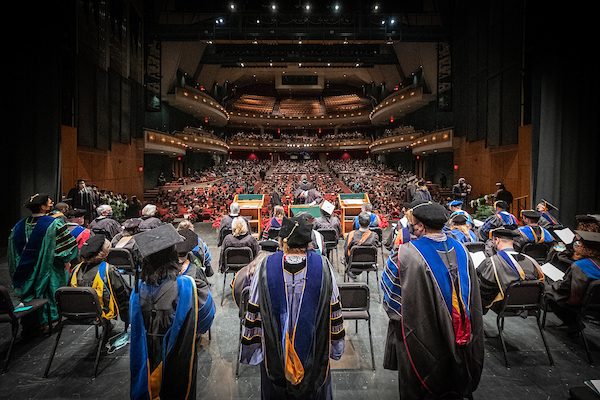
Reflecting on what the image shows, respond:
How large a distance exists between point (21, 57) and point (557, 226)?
12.9 metres

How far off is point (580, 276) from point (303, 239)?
3.47m

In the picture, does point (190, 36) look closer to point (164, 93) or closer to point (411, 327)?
point (164, 93)

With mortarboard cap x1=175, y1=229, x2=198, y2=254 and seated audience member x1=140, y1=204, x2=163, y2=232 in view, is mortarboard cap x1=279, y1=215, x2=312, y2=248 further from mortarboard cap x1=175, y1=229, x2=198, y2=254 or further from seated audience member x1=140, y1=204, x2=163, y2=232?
seated audience member x1=140, y1=204, x2=163, y2=232

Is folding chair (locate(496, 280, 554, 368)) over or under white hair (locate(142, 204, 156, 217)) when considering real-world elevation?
under

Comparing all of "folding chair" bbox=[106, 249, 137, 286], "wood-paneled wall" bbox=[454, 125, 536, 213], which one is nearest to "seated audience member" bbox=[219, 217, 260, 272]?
"folding chair" bbox=[106, 249, 137, 286]

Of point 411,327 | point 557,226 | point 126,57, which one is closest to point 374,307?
point 411,327

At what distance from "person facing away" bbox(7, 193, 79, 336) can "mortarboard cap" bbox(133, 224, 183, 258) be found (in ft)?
9.01

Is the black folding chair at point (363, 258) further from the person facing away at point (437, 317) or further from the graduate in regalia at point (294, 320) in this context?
the graduate in regalia at point (294, 320)

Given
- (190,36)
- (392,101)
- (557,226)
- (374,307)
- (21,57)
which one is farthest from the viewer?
(392,101)

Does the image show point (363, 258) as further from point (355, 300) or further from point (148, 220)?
point (148, 220)

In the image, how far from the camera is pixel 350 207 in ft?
28.3

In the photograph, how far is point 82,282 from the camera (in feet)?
9.74

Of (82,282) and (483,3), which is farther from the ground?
(483,3)

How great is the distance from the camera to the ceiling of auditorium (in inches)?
640
